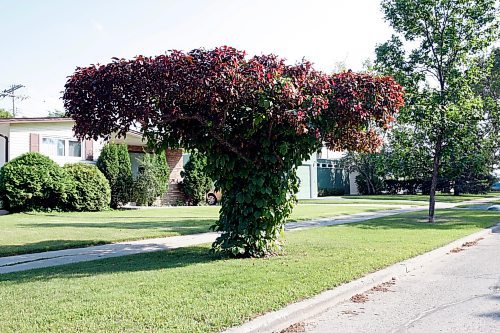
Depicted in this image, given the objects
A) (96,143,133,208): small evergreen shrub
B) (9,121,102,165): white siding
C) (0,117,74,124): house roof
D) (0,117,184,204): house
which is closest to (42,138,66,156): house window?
(0,117,184,204): house

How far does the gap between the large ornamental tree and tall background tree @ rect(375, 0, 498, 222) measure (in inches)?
295

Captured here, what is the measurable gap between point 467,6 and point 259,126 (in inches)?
461

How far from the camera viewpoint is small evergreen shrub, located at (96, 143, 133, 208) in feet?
85.1

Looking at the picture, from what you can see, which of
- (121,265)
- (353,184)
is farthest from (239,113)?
(353,184)

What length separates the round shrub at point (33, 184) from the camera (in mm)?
21016

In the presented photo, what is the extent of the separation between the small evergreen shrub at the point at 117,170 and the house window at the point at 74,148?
1361 mm

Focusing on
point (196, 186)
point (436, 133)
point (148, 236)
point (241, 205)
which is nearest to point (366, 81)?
point (241, 205)

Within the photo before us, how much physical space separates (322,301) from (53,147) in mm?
22020

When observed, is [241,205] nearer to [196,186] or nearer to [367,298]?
[367,298]

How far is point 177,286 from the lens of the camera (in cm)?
696

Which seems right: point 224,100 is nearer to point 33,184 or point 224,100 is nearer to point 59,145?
point 33,184

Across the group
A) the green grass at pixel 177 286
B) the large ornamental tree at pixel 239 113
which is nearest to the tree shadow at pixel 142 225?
the green grass at pixel 177 286

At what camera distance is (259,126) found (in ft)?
31.9

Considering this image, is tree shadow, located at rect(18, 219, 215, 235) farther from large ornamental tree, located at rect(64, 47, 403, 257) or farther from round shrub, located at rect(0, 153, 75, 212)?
round shrub, located at rect(0, 153, 75, 212)
